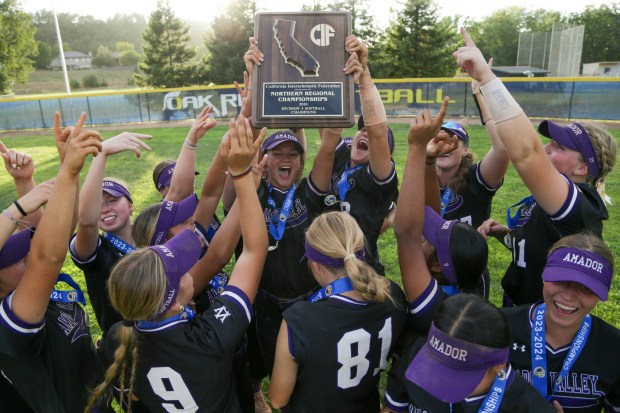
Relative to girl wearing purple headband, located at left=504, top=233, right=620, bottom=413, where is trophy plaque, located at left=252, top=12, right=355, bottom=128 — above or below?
above

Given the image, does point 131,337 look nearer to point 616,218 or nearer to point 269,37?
point 269,37

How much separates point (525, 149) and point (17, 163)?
321 centimetres

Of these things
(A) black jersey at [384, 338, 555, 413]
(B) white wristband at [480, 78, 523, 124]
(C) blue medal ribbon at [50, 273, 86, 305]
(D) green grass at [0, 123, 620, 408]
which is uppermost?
(B) white wristband at [480, 78, 523, 124]

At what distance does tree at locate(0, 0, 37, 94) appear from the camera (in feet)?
118

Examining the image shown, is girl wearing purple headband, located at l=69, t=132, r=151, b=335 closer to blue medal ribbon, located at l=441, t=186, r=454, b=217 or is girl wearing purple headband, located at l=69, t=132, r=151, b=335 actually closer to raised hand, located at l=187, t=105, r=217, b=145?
raised hand, located at l=187, t=105, r=217, b=145

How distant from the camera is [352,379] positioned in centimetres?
240

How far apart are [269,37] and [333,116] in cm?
73

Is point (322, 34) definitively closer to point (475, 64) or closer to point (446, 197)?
point (475, 64)

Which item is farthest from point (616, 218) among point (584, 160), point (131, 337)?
point (131, 337)


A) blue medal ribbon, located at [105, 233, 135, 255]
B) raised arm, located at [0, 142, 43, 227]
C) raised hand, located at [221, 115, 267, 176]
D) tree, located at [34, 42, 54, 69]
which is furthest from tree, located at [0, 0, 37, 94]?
tree, located at [34, 42, 54, 69]

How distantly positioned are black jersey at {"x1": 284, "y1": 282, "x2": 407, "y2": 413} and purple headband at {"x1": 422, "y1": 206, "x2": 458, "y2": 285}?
0.33 meters

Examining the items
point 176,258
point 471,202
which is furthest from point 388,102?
point 176,258

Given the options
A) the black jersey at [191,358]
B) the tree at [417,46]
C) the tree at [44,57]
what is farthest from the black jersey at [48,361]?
the tree at [44,57]

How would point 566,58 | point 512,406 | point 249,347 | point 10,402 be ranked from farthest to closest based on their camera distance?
1. point 566,58
2. point 249,347
3. point 10,402
4. point 512,406
